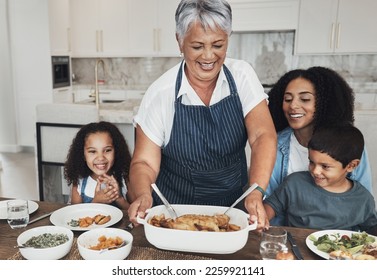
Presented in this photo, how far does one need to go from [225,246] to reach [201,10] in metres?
0.61

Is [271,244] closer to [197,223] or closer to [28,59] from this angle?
[197,223]

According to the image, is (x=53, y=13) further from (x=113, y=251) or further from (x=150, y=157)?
(x=113, y=251)

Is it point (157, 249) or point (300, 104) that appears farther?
point (300, 104)

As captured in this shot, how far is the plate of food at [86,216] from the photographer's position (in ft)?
3.32

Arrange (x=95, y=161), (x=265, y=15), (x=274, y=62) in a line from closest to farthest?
(x=95, y=161), (x=265, y=15), (x=274, y=62)

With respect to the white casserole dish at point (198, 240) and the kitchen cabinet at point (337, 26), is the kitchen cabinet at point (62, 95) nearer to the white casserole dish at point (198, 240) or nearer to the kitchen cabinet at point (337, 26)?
the kitchen cabinet at point (337, 26)

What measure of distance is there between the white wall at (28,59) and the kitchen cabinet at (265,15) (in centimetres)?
209

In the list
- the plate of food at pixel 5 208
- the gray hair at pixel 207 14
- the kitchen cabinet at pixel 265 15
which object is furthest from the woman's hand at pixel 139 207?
the kitchen cabinet at pixel 265 15

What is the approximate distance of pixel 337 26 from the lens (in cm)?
383

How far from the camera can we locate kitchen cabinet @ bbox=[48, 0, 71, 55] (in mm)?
4180

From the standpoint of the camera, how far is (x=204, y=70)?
42.3 inches

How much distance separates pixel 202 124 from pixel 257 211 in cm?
40

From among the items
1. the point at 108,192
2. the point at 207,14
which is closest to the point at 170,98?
the point at 207,14

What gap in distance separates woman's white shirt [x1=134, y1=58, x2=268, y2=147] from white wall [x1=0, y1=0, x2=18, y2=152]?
3700mm
